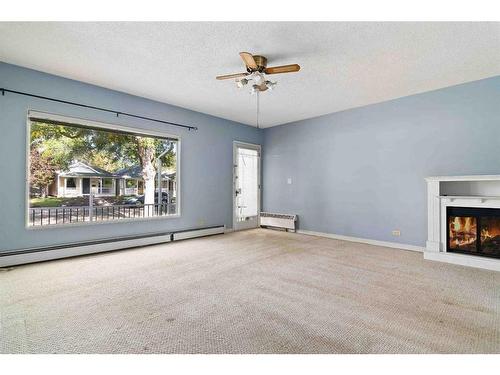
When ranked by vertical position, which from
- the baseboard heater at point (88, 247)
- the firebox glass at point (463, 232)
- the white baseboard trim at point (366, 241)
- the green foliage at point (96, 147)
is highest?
the green foliage at point (96, 147)

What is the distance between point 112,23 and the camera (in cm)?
244

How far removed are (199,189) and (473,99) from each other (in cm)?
498

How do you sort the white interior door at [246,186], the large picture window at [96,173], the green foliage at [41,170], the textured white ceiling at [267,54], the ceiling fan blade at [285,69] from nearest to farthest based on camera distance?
the textured white ceiling at [267,54] → the ceiling fan blade at [285,69] → the green foliage at [41,170] → the large picture window at [96,173] → the white interior door at [246,186]

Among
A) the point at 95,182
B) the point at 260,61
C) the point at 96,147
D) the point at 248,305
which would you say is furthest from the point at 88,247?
the point at 260,61

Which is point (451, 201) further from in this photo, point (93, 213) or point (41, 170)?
point (41, 170)

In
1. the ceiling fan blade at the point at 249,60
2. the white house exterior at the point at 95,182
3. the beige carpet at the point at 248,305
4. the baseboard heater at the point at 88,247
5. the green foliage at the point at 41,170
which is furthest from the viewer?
the white house exterior at the point at 95,182

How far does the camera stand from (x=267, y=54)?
301cm

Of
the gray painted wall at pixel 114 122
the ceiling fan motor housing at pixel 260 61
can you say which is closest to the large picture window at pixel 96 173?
the gray painted wall at pixel 114 122

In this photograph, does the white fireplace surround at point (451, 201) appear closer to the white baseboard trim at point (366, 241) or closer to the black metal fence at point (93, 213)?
the white baseboard trim at point (366, 241)

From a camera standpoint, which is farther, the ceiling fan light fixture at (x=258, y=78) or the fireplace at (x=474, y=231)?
the fireplace at (x=474, y=231)

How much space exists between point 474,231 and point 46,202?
6.34 m

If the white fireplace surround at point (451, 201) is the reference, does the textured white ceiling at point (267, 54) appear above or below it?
above

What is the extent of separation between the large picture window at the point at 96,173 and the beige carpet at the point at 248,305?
884mm

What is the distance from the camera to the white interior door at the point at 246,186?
20.6 ft
